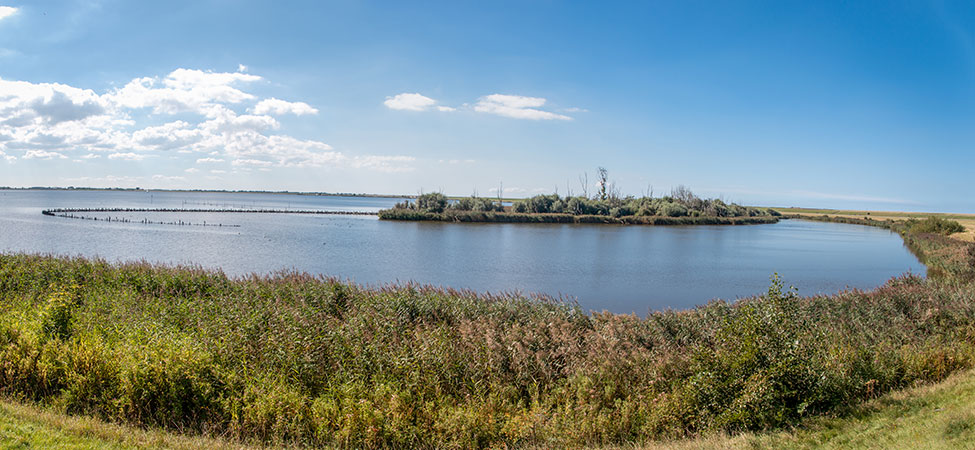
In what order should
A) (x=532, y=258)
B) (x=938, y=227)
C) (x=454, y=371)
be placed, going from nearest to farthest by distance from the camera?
(x=454, y=371) → (x=532, y=258) → (x=938, y=227)

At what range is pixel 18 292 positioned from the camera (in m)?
14.7

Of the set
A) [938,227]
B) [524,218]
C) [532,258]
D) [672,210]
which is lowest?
[532,258]

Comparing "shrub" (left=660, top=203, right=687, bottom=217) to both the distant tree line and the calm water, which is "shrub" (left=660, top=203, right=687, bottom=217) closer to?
the distant tree line

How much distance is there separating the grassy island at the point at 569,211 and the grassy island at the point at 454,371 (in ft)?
205

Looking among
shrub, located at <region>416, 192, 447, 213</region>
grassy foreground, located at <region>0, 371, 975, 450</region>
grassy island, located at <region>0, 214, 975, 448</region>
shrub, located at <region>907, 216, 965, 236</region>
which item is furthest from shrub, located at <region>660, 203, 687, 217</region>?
grassy foreground, located at <region>0, 371, 975, 450</region>

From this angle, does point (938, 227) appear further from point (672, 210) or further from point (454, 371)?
point (454, 371)

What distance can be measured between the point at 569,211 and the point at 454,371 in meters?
76.6

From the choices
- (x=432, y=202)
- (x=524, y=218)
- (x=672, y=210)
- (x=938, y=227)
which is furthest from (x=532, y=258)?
(x=672, y=210)

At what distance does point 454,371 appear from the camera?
9.00m

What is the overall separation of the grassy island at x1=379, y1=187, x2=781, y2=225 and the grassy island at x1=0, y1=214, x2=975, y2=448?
62494 mm

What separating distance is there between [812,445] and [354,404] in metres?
5.98

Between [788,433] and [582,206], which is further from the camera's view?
[582,206]

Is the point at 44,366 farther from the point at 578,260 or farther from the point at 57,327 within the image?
the point at 578,260

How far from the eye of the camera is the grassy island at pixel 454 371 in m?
7.32
